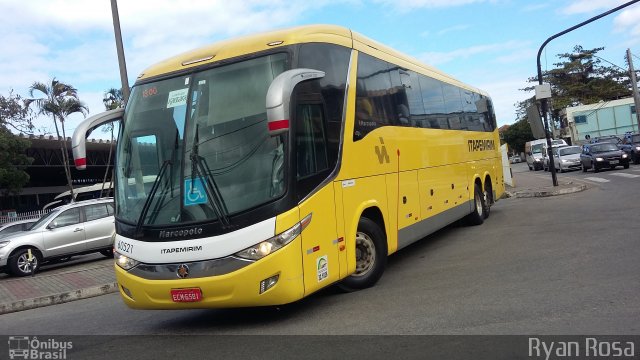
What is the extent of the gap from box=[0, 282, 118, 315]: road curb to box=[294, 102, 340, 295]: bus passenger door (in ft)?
19.3

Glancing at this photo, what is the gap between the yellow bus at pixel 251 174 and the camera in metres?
5.71

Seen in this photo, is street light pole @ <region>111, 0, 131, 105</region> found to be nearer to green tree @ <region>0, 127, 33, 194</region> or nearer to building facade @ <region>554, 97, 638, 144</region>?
green tree @ <region>0, 127, 33, 194</region>

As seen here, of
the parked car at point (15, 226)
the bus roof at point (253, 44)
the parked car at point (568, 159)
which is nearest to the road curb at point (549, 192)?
the parked car at point (568, 159)

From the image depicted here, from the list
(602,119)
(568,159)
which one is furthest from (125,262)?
(602,119)

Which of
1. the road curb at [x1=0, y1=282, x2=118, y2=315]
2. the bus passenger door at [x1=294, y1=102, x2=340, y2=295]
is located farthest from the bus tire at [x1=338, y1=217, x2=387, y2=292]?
the road curb at [x1=0, y1=282, x2=118, y2=315]

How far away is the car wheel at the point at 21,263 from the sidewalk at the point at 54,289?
1194 mm

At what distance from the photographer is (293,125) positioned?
604 cm

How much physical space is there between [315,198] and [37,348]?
358 centimetres

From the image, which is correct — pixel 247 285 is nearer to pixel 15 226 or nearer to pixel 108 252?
pixel 108 252

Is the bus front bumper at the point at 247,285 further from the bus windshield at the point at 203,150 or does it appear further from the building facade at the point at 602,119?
the building facade at the point at 602,119

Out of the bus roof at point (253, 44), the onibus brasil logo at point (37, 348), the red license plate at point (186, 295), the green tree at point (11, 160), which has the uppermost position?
the green tree at point (11, 160)

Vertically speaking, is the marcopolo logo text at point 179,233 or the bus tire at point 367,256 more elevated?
the marcopolo logo text at point 179,233

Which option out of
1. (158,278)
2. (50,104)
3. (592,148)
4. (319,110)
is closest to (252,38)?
(319,110)

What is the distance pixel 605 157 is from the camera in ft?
89.2
